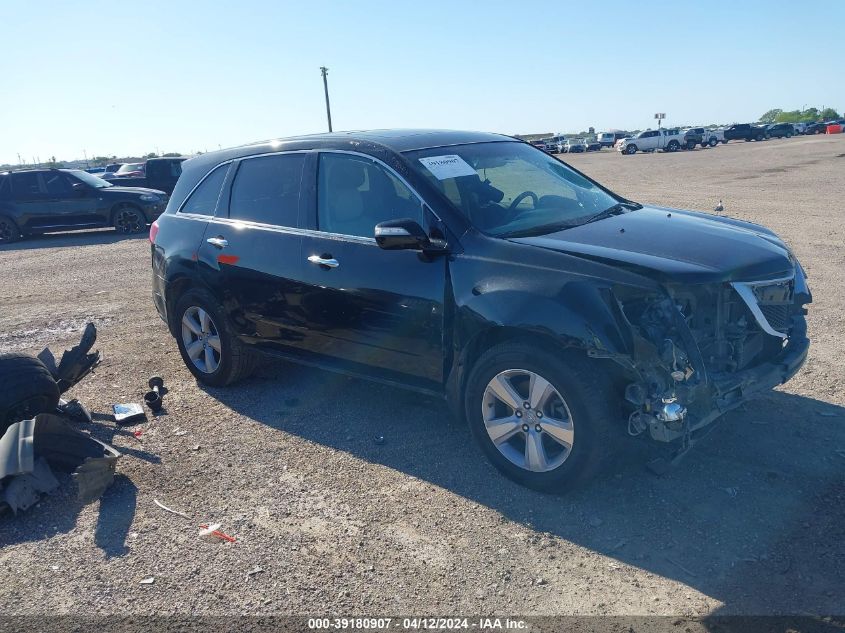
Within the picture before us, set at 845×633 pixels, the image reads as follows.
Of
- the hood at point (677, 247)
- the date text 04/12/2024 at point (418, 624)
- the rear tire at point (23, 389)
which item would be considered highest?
the hood at point (677, 247)

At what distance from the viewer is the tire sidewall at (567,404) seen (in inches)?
141

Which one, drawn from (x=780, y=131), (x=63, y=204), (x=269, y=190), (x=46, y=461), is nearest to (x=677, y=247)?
(x=269, y=190)

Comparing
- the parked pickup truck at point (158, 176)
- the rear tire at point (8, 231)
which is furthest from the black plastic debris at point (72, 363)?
the parked pickup truck at point (158, 176)

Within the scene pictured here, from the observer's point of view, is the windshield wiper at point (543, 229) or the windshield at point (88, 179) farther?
the windshield at point (88, 179)

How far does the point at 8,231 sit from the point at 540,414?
56.8ft

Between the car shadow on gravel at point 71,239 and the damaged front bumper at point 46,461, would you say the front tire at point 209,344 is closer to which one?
the damaged front bumper at point 46,461

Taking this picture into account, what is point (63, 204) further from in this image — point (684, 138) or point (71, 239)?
point (684, 138)

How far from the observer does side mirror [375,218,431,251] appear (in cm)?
406

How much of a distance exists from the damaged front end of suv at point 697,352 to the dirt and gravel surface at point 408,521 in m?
0.34

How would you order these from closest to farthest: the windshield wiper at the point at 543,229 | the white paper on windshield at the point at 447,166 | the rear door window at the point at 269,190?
1. the windshield wiper at the point at 543,229
2. the white paper on windshield at the point at 447,166
3. the rear door window at the point at 269,190

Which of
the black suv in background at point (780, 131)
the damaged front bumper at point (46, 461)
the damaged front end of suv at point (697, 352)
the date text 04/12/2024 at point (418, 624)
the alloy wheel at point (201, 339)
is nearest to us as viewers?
the date text 04/12/2024 at point (418, 624)

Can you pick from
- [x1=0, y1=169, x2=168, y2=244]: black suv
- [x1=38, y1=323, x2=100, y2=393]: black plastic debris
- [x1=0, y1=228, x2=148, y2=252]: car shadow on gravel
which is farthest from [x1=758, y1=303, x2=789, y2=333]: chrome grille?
[x1=0, y1=169, x2=168, y2=244]: black suv

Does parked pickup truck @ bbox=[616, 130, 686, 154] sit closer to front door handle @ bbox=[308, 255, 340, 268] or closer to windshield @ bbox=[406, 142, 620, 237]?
windshield @ bbox=[406, 142, 620, 237]

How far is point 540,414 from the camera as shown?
3779 mm
